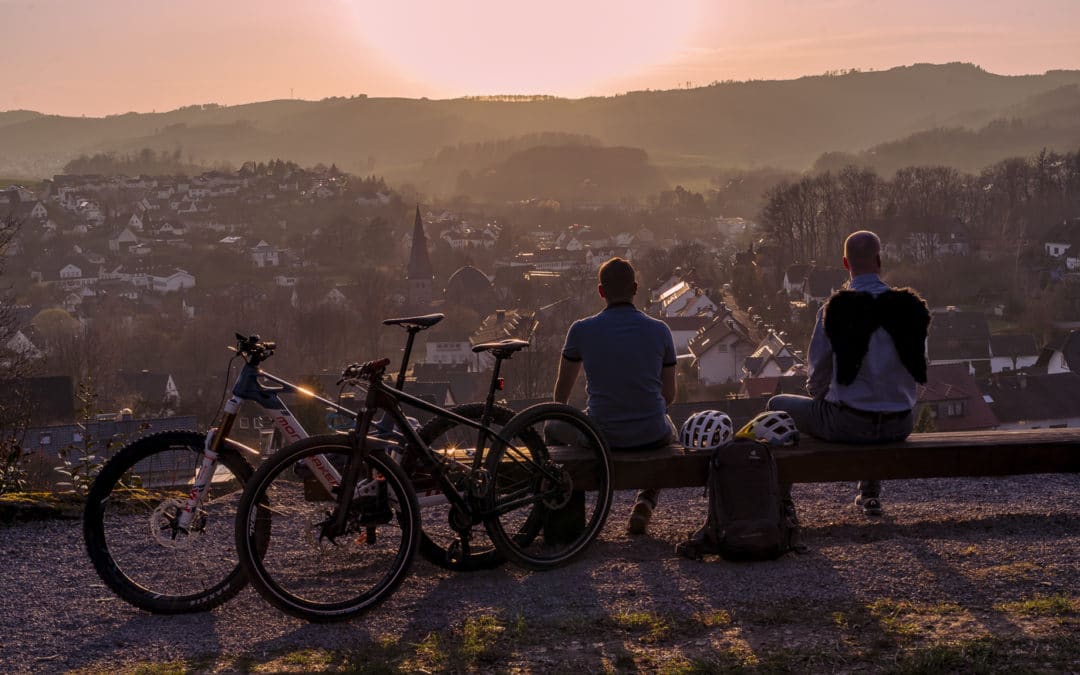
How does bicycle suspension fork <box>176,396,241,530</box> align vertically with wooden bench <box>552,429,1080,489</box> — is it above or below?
above

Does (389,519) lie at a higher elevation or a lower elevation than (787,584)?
higher

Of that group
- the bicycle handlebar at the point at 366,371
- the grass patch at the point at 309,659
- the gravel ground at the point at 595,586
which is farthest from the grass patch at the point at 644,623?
the bicycle handlebar at the point at 366,371

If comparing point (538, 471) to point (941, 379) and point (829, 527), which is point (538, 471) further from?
point (941, 379)

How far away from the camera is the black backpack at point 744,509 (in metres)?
6.33

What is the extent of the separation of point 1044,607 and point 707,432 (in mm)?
1970

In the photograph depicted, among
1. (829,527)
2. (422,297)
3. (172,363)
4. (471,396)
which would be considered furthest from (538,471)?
(422,297)

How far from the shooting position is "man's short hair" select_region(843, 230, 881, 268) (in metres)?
6.54

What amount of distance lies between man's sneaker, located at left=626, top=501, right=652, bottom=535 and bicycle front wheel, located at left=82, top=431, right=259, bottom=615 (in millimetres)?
2388

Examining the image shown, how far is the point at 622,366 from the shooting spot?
6676 mm

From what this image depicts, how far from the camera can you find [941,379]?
42781 mm

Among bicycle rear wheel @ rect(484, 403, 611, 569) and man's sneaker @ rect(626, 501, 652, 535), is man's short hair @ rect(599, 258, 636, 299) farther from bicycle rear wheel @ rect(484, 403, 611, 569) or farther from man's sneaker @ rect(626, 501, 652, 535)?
man's sneaker @ rect(626, 501, 652, 535)

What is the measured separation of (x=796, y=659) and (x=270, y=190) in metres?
174

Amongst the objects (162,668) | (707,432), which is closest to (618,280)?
(707,432)

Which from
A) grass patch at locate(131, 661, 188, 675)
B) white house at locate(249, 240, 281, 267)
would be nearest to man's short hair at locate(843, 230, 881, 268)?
grass patch at locate(131, 661, 188, 675)
